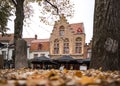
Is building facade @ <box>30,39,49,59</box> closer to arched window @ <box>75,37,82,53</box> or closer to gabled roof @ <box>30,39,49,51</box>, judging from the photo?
gabled roof @ <box>30,39,49,51</box>

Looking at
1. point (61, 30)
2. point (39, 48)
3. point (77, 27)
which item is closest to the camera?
point (61, 30)

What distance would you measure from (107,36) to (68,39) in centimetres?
5322

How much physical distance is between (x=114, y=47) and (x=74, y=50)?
52.4 meters

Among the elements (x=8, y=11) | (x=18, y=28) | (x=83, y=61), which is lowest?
(x=83, y=61)

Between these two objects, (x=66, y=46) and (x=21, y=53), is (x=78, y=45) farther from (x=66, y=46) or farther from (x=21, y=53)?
(x=21, y=53)

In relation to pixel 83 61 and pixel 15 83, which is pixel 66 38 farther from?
pixel 15 83

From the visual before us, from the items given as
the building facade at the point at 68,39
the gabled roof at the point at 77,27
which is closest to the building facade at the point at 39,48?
the building facade at the point at 68,39

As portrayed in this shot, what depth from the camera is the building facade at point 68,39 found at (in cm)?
5756

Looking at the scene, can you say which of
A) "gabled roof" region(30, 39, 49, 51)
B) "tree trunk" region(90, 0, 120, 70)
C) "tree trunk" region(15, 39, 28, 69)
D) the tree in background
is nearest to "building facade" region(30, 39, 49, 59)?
"gabled roof" region(30, 39, 49, 51)

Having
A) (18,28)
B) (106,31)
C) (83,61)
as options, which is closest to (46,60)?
(83,61)

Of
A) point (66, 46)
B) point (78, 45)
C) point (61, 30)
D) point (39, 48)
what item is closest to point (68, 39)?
point (66, 46)

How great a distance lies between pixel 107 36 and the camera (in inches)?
207

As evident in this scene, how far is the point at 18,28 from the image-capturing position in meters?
20.3

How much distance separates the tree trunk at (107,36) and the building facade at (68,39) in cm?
5144
